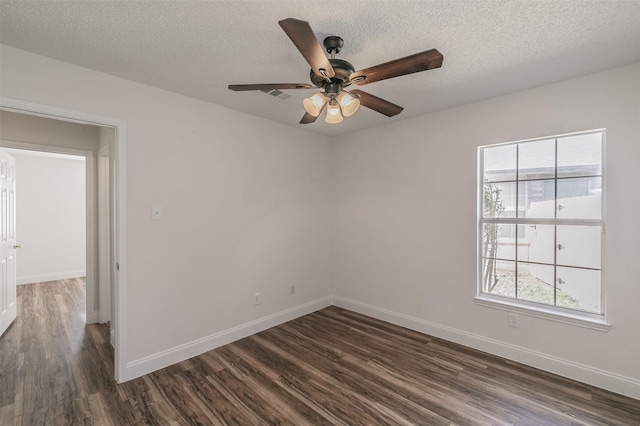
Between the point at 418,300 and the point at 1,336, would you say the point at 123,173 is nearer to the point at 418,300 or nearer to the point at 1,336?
the point at 1,336

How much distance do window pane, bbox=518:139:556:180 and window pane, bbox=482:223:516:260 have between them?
52cm

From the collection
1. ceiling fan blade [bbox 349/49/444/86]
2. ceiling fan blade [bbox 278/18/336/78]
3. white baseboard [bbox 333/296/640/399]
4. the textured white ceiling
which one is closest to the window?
white baseboard [bbox 333/296/640/399]

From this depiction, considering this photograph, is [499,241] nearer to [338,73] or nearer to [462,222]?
[462,222]

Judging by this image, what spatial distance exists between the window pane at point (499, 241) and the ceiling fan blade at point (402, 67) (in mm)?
2056

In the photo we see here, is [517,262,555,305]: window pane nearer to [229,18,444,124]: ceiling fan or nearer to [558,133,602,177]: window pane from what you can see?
[558,133,602,177]: window pane

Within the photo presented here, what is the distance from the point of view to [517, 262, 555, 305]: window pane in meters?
2.63

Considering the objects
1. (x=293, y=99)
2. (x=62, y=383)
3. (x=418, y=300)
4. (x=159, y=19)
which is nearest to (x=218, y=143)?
(x=293, y=99)

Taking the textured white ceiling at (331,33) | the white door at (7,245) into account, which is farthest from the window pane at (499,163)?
the white door at (7,245)

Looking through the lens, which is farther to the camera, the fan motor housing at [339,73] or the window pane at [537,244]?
the window pane at [537,244]

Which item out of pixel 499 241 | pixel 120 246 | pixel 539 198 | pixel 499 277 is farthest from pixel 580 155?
pixel 120 246

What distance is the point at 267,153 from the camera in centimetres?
349

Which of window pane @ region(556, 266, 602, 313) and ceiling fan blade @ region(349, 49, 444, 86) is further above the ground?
ceiling fan blade @ region(349, 49, 444, 86)

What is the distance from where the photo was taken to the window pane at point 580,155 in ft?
7.84

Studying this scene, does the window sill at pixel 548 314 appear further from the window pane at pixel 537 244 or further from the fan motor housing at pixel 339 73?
the fan motor housing at pixel 339 73
